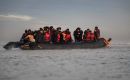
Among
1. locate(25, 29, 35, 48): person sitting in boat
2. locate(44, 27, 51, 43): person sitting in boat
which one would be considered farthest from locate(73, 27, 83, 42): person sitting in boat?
locate(25, 29, 35, 48): person sitting in boat

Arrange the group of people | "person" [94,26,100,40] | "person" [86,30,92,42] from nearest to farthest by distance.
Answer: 1. the group of people
2. "person" [86,30,92,42]
3. "person" [94,26,100,40]

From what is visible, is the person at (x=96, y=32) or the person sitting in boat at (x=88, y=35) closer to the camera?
the person sitting in boat at (x=88, y=35)

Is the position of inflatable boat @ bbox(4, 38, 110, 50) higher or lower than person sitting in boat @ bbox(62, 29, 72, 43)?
lower

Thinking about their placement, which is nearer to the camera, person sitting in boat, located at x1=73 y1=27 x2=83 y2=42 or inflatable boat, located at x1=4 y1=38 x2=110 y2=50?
inflatable boat, located at x1=4 y1=38 x2=110 y2=50

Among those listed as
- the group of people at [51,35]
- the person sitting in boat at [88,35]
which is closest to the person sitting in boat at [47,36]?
the group of people at [51,35]

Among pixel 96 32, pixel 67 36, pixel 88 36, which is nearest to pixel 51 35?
pixel 67 36

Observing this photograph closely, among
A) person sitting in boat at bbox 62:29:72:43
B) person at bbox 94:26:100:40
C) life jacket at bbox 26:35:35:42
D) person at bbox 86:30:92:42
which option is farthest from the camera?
person at bbox 94:26:100:40

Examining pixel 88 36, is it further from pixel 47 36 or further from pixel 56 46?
pixel 47 36

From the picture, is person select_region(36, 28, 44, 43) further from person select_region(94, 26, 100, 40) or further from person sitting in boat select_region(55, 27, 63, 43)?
person select_region(94, 26, 100, 40)

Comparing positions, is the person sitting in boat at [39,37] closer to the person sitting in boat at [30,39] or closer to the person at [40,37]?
the person at [40,37]

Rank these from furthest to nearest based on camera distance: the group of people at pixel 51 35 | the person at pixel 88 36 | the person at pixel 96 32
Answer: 1. the person at pixel 96 32
2. the person at pixel 88 36
3. the group of people at pixel 51 35

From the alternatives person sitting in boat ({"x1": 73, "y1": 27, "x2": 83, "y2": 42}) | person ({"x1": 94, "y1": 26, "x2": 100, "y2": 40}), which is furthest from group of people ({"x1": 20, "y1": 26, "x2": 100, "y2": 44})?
person ({"x1": 94, "y1": 26, "x2": 100, "y2": 40})

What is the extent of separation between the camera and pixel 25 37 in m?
29.0

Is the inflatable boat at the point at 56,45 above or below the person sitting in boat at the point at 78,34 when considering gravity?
below
